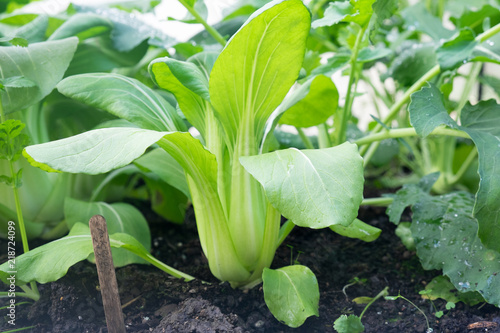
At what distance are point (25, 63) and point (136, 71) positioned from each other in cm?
43

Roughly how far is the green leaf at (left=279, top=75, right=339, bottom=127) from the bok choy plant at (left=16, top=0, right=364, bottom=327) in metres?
0.05

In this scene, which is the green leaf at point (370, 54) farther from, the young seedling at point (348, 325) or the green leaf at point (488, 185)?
the young seedling at point (348, 325)

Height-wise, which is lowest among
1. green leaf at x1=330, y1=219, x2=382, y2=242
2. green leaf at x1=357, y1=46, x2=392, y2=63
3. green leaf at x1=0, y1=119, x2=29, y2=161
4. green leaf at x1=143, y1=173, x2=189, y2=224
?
green leaf at x1=143, y1=173, x2=189, y2=224

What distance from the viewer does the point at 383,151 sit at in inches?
54.0

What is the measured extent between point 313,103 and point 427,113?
8.5 inches

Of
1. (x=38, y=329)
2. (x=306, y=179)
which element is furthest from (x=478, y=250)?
(x=38, y=329)

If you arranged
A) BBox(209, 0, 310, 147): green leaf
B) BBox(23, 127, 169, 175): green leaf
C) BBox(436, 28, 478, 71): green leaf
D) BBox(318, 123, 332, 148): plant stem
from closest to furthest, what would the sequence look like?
BBox(23, 127, 169, 175): green leaf < BBox(209, 0, 310, 147): green leaf < BBox(436, 28, 478, 71): green leaf < BBox(318, 123, 332, 148): plant stem

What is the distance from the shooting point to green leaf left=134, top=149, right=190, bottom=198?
90cm

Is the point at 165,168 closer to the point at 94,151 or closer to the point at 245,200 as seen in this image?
the point at 245,200

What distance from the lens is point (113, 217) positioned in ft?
3.08

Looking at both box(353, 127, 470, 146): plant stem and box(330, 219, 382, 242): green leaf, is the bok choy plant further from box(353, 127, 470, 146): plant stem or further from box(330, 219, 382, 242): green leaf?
box(353, 127, 470, 146): plant stem

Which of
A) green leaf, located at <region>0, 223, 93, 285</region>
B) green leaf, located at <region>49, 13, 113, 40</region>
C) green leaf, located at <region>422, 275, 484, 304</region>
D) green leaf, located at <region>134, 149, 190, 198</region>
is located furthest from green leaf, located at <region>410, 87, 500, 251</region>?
green leaf, located at <region>49, 13, 113, 40</region>

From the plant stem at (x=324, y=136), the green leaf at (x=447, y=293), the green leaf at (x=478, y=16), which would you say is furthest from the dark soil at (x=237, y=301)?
the green leaf at (x=478, y=16)

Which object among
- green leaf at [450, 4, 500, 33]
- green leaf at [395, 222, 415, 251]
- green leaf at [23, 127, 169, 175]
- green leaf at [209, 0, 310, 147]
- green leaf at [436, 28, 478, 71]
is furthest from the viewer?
green leaf at [450, 4, 500, 33]
